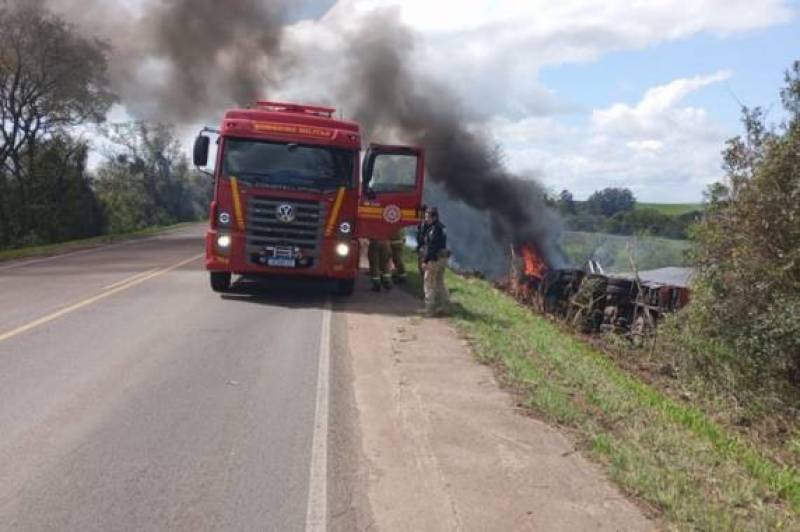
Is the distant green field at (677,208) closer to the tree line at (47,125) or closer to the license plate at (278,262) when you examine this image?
the license plate at (278,262)

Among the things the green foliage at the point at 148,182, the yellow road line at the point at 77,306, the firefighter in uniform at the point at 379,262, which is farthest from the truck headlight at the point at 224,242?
the green foliage at the point at 148,182

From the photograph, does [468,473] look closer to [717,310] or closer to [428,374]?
[428,374]

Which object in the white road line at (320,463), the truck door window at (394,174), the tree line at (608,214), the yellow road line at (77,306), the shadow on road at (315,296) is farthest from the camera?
the tree line at (608,214)

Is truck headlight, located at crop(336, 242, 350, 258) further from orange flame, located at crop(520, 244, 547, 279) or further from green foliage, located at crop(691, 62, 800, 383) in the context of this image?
orange flame, located at crop(520, 244, 547, 279)

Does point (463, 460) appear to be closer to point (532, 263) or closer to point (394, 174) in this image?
point (394, 174)

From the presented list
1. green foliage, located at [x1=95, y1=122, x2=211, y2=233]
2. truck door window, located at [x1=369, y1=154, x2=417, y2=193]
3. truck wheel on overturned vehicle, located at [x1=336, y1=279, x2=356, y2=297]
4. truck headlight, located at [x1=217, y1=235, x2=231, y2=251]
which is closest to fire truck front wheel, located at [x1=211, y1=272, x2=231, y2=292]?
truck headlight, located at [x1=217, y1=235, x2=231, y2=251]

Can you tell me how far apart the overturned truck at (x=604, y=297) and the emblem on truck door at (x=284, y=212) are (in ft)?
19.3

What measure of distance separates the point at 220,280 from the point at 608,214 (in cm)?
2335

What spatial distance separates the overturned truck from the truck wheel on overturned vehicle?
4.77 meters

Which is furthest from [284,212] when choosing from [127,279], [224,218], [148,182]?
[148,182]

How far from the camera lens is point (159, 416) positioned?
622 centimetres

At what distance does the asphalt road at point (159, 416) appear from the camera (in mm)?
4527

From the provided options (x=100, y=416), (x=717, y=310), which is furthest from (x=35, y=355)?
(x=717, y=310)

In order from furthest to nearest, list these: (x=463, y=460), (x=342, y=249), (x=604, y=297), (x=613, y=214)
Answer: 1. (x=613, y=214)
2. (x=604, y=297)
3. (x=342, y=249)
4. (x=463, y=460)
